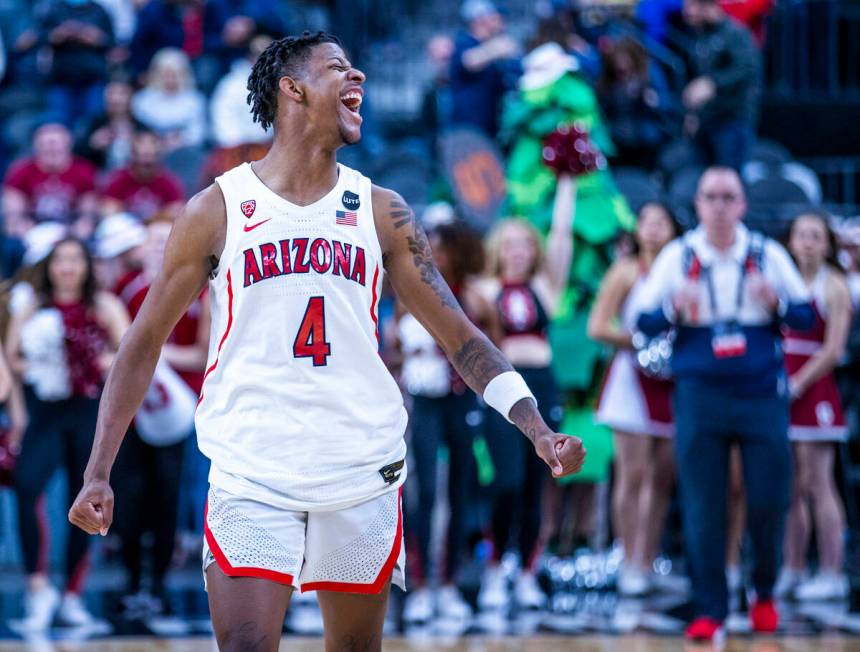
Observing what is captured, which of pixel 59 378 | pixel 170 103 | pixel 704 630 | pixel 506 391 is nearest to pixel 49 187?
pixel 170 103

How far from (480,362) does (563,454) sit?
47 cm

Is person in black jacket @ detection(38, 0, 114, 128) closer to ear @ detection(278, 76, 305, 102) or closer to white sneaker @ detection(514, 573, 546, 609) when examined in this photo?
white sneaker @ detection(514, 573, 546, 609)

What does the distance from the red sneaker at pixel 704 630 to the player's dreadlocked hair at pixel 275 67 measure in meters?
3.72

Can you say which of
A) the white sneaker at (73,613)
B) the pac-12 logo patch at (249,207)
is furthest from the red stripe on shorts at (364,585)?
the white sneaker at (73,613)

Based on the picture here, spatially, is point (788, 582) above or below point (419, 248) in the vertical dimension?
below

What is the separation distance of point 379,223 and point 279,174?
0.97ft

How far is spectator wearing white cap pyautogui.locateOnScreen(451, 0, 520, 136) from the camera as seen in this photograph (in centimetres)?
1212

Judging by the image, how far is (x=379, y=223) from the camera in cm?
404

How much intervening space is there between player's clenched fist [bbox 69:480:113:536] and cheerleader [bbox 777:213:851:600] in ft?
19.3

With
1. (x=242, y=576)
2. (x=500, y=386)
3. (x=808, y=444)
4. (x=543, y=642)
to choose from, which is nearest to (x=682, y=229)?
(x=808, y=444)

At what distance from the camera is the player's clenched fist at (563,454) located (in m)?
3.71

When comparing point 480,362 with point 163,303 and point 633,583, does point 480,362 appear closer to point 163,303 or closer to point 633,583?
point 163,303

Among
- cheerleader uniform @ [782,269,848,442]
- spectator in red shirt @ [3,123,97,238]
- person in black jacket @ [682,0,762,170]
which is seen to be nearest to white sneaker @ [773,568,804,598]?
cheerleader uniform @ [782,269,848,442]

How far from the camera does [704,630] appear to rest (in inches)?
271
